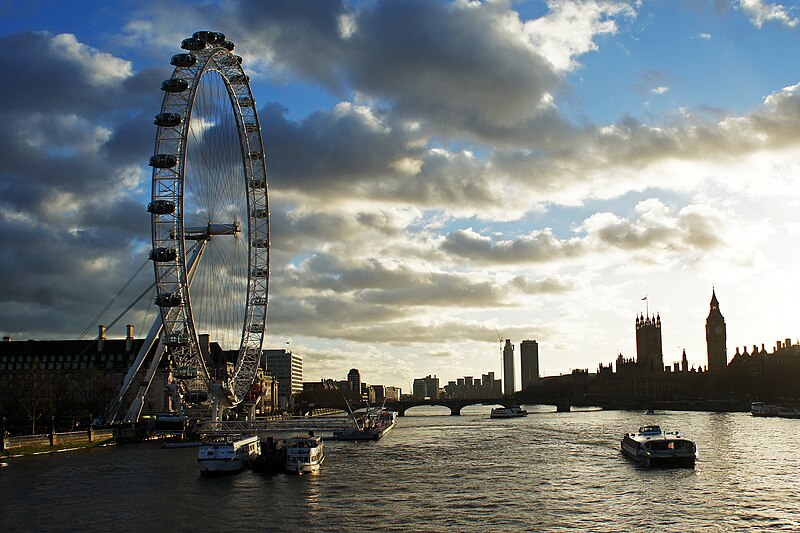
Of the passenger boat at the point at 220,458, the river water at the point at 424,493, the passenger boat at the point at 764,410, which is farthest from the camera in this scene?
the passenger boat at the point at 764,410

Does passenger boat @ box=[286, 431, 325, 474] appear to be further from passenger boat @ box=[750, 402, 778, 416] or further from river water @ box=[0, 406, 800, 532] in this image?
passenger boat @ box=[750, 402, 778, 416]

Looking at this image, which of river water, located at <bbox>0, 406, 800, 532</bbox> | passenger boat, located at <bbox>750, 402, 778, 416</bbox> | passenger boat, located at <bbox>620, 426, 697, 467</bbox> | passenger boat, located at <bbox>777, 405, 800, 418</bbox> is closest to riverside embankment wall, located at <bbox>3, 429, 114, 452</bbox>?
river water, located at <bbox>0, 406, 800, 532</bbox>

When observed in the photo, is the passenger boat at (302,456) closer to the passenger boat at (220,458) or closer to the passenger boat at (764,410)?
the passenger boat at (220,458)

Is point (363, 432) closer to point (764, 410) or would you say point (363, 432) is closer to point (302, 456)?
point (302, 456)

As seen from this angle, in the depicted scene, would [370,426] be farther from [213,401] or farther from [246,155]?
[246,155]

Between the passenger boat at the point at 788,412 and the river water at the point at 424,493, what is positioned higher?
the passenger boat at the point at 788,412

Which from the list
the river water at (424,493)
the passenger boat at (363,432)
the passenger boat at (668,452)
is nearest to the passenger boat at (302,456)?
the river water at (424,493)

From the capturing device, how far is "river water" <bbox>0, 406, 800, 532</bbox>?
152ft

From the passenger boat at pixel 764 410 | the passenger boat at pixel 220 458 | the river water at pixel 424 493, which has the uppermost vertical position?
the passenger boat at pixel 764 410

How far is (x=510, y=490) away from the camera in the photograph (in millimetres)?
57906

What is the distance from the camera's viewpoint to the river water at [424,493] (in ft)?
152

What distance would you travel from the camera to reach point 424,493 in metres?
56.6

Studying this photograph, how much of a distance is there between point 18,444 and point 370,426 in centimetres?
4581

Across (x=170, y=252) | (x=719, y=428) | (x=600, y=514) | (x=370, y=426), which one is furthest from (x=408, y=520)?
(x=719, y=428)
